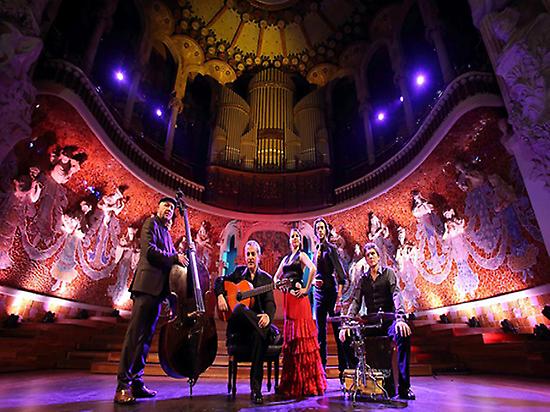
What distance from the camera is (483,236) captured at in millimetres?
6633

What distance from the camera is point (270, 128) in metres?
12.5

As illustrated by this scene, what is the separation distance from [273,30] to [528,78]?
10.8 m

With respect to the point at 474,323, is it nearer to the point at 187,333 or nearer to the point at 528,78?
the point at 528,78

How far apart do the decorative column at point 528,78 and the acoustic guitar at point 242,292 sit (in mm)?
4029

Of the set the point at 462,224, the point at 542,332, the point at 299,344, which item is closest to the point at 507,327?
the point at 542,332

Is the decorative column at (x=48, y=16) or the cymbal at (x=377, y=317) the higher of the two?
the decorative column at (x=48, y=16)

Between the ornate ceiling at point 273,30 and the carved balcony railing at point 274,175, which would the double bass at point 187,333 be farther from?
the ornate ceiling at point 273,30

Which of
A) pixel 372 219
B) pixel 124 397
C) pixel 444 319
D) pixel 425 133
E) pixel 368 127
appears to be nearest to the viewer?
A: pixel 124 397

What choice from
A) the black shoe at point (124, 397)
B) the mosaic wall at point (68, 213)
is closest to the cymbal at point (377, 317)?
the black shoe at point (124, 397)

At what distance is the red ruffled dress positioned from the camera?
2830 mm

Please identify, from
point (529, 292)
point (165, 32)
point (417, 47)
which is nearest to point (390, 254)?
point (529, 292)

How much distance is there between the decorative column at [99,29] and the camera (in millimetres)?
7484

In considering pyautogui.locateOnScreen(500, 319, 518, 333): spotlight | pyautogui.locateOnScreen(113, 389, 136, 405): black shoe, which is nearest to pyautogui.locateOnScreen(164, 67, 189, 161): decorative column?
pyautogui.locateOnScreen(113, 389, 136, 405): black shoe

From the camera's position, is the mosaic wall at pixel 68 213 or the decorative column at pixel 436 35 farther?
the decorative column at pixel 436 35
